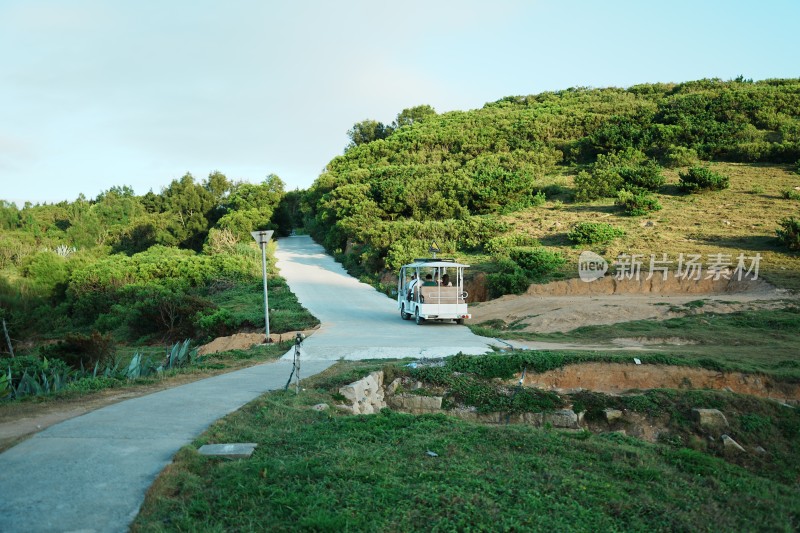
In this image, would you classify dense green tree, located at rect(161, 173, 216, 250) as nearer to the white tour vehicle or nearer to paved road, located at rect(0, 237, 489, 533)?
the white tour vehicle

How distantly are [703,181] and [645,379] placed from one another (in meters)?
27.3

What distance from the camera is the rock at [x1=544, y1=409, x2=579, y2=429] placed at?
30.8 feet

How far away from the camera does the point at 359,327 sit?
1973 centimetres

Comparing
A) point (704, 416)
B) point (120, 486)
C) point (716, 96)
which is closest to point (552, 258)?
point (704, 416)

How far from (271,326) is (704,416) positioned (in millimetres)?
15066

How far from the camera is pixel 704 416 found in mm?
9125

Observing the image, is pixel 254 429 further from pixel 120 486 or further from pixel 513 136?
pixel 513 136

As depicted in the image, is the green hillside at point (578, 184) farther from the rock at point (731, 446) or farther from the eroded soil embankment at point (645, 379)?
the rock at point (731, 446)

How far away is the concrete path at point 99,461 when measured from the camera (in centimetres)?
458

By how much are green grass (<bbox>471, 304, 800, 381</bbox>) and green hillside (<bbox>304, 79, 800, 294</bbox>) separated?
17.4 ft

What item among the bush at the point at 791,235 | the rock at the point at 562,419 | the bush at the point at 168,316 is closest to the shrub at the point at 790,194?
the bush at the point at 791,235

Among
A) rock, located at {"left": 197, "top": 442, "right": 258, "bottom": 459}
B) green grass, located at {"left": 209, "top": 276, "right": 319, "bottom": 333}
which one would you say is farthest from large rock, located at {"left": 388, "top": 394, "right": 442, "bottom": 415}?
green grass, located at {"left": 209, "top": 276, "right": 319, "bottom": 333}

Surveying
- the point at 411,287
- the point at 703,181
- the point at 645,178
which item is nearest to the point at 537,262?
the point at 411,287

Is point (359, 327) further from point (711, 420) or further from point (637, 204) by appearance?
point (637, 204)
